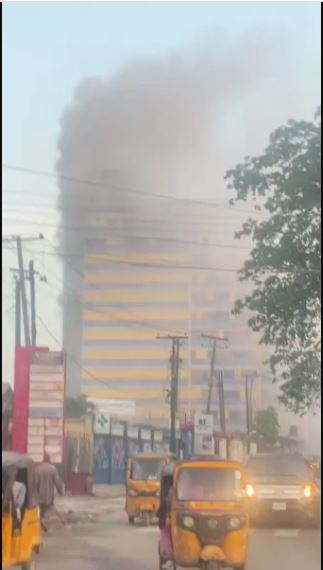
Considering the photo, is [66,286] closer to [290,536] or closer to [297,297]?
[297,297]

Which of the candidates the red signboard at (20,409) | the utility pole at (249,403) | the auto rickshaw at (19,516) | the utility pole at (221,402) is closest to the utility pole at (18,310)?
the utility pole at (221,402)

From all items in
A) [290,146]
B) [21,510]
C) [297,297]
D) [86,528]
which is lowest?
[86,528]

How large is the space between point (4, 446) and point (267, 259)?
24.7ft

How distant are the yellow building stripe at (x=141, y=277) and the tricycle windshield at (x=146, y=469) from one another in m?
5.57

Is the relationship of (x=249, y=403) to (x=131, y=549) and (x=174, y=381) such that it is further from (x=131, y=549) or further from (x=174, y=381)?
(x=131, y=549)

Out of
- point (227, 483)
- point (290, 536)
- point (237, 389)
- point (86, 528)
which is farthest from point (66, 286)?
point (227, 483)

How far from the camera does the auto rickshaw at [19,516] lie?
987cm

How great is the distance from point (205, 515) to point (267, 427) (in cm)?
3167

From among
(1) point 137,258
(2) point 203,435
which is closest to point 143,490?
(2) point 203,435

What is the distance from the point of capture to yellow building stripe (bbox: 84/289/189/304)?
26.4 m

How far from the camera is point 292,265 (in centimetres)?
2150

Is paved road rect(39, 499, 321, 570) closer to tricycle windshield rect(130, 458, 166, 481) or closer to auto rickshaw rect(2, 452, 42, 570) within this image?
tricycle windshield rect(130, 458, 166, 481)

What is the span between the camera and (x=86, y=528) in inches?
746

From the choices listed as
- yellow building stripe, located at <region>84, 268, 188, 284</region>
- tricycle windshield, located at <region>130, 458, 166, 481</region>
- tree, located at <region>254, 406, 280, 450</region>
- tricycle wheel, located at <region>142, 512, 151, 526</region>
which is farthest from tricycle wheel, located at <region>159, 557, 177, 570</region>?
tree, located at <region>254, 406, 280, 450</region>
